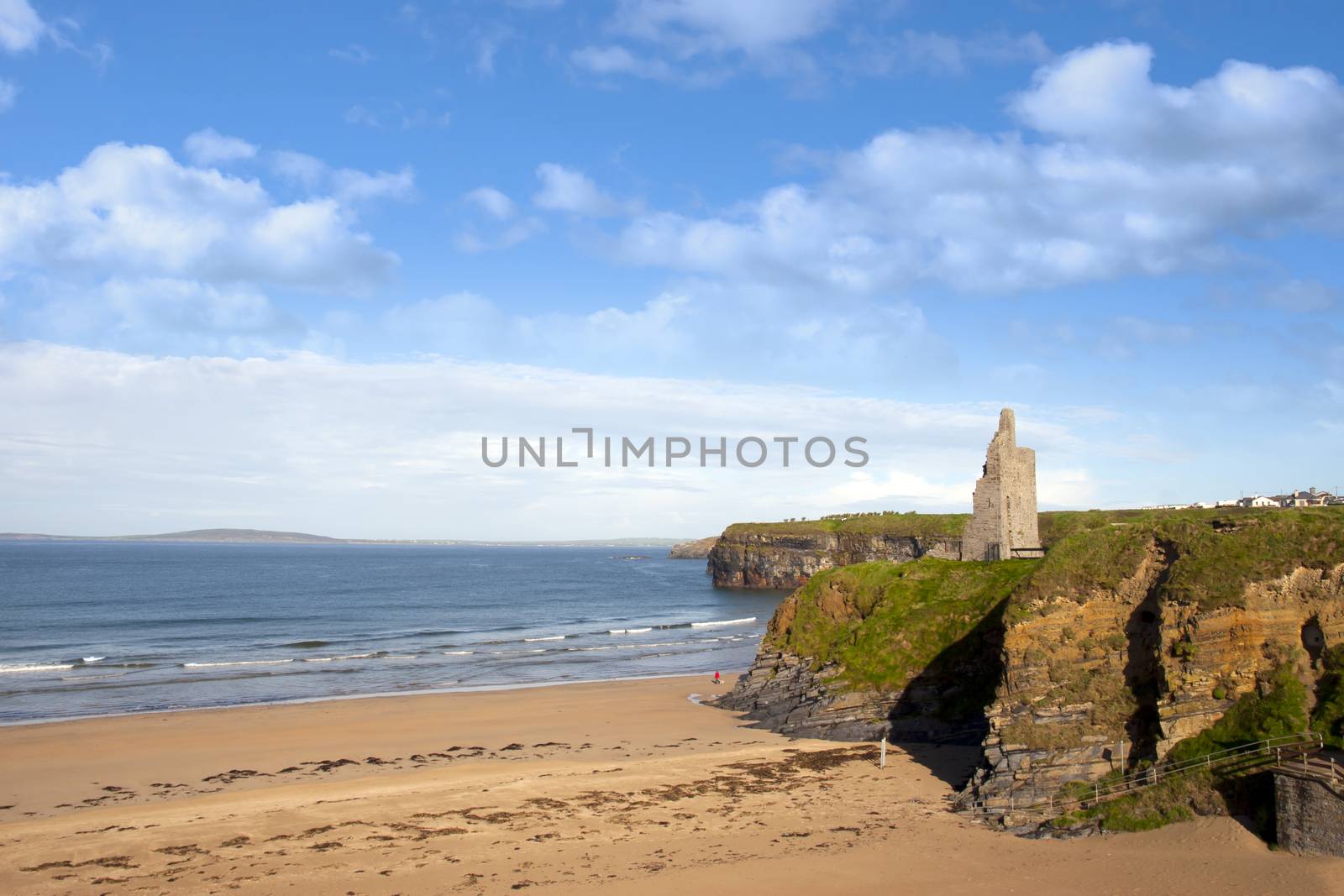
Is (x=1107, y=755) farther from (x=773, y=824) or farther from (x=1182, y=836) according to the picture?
(x=773, y=824)

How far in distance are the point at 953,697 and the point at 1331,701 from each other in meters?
11.1

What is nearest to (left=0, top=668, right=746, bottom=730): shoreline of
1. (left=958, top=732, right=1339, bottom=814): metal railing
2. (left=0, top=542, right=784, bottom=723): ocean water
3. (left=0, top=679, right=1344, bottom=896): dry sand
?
(left=0, top=542, right=784, bottom=723): ocean water

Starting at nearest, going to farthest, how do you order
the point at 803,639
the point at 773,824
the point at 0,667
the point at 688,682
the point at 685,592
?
the point at 773,824 → the point at 803,639 → the point at 688,682 → the point at 0,667 → the point at 685,592

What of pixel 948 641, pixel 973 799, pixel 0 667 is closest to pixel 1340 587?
pixel 973 799

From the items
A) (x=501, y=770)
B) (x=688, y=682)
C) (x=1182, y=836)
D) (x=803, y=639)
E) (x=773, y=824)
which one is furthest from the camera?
(x=688, y=682)

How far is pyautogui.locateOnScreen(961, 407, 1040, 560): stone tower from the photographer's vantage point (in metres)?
32.9

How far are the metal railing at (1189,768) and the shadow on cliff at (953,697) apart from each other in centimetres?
596

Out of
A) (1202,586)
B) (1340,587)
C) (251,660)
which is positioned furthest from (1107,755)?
(251,660)

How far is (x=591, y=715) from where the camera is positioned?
107ft

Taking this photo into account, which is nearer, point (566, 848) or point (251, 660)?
point (566, 848)

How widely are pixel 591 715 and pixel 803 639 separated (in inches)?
317

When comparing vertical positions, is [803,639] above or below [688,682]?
above

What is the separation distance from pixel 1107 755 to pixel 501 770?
48.9 feet

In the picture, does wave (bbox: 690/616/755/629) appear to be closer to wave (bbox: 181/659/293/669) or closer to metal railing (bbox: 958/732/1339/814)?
wave (bbox: 181/659/293/669)
